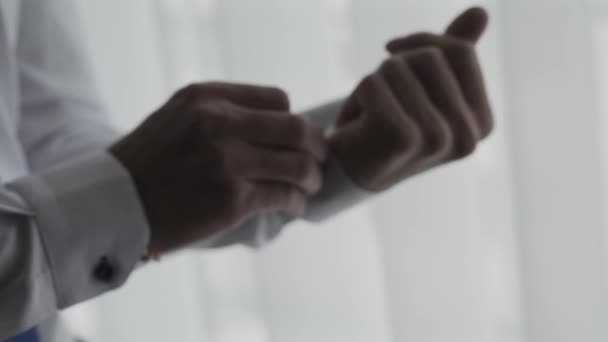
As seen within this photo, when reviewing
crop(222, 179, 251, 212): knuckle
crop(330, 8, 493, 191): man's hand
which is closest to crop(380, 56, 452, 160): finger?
crop(330, 8, 493, 191): man's hand

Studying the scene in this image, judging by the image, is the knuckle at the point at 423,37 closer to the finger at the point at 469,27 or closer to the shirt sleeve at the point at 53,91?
the finger at the point at 469,27

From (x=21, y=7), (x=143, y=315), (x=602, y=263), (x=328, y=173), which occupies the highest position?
(x=21, y=7)

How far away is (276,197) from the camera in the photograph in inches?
15.6

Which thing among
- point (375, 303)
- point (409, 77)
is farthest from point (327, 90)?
point (409, 77)

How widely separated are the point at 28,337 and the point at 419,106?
0.86 feet

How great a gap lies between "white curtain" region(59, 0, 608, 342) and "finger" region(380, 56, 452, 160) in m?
0.24

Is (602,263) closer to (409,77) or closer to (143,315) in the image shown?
(409,77)

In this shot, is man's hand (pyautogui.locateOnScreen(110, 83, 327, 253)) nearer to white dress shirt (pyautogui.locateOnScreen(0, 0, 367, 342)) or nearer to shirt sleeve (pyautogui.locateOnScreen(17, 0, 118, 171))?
white dress shirt (pyautogui.locateOnScreen(0, 0, 367, 342))

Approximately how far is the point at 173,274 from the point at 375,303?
0.26 m

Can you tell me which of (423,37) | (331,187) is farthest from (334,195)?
(423,37)

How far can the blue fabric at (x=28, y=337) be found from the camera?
444 mm

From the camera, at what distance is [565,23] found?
1.97 ft

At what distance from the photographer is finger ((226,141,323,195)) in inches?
14.6

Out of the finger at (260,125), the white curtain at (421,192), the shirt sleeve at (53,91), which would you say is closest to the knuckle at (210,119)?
the finger at (260,125)
